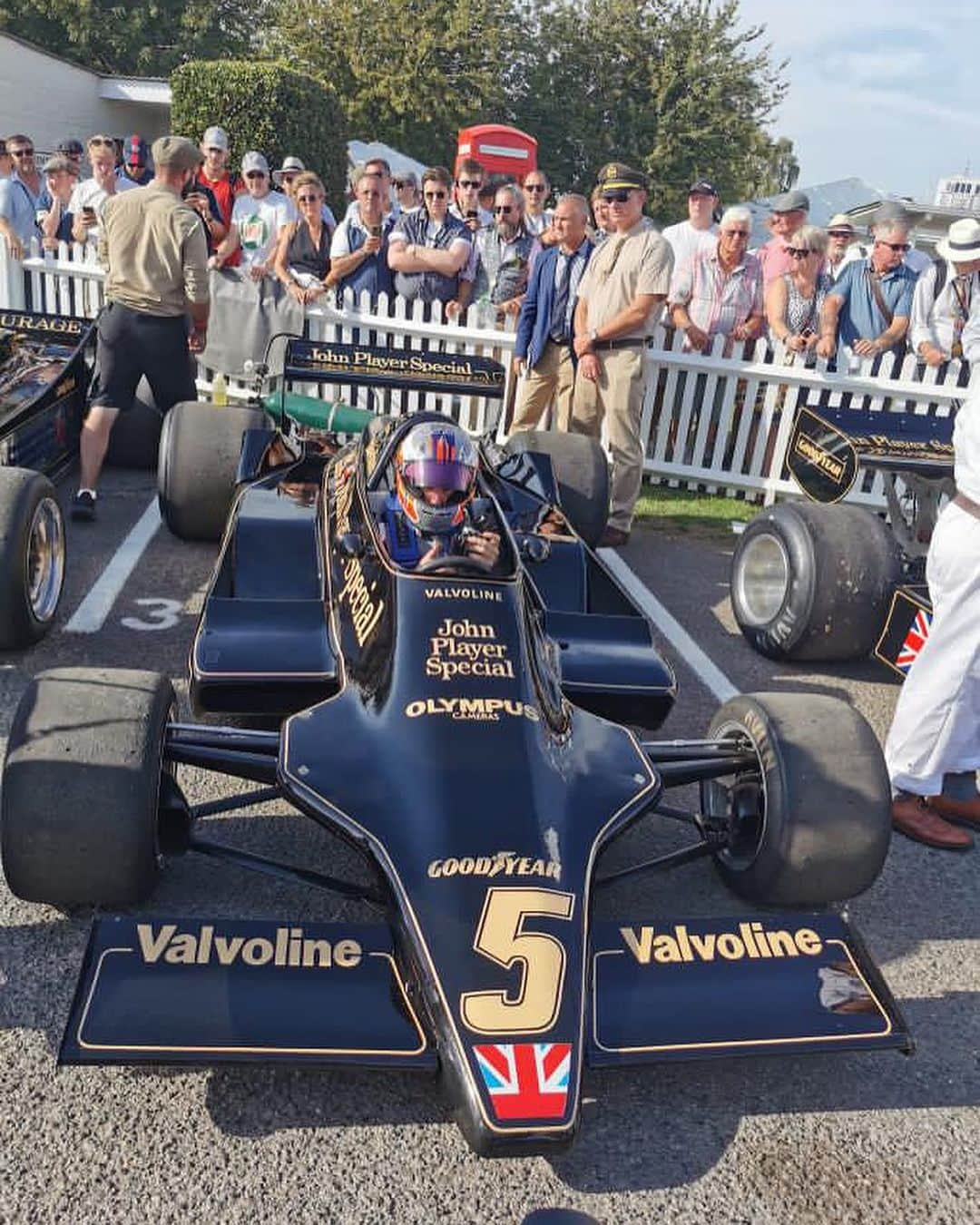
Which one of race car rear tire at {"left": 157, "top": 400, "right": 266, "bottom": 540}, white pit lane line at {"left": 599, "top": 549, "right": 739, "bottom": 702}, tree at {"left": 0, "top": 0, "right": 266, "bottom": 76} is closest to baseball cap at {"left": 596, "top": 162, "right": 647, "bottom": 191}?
white pit lane line at {"left": 599, "top": 549, "right": 739, "bottom": 702}

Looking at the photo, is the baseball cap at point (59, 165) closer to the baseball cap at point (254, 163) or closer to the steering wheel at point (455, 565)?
the baseball cap at point (254, 163)

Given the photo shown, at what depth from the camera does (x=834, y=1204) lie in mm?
2357

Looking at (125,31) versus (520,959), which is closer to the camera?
(520,959)

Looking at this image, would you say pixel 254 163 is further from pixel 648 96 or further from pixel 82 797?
pixel 648 96

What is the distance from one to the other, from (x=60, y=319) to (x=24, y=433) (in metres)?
1.33

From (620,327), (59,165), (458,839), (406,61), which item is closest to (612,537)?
(620,327)

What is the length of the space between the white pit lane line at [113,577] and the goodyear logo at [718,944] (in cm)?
332

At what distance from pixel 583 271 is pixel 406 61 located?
27.4 m

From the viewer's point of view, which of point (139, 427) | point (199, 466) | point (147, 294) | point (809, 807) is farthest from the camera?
point (139, 427)

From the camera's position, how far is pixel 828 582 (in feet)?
16.5

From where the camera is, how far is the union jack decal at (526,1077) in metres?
2.12

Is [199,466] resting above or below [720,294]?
below

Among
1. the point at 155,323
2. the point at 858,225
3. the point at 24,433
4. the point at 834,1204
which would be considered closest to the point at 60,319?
the point at 155,323

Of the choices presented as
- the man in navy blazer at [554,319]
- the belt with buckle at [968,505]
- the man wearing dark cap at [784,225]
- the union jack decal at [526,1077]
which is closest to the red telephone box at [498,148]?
the man wearing dark cap at [784,225]
